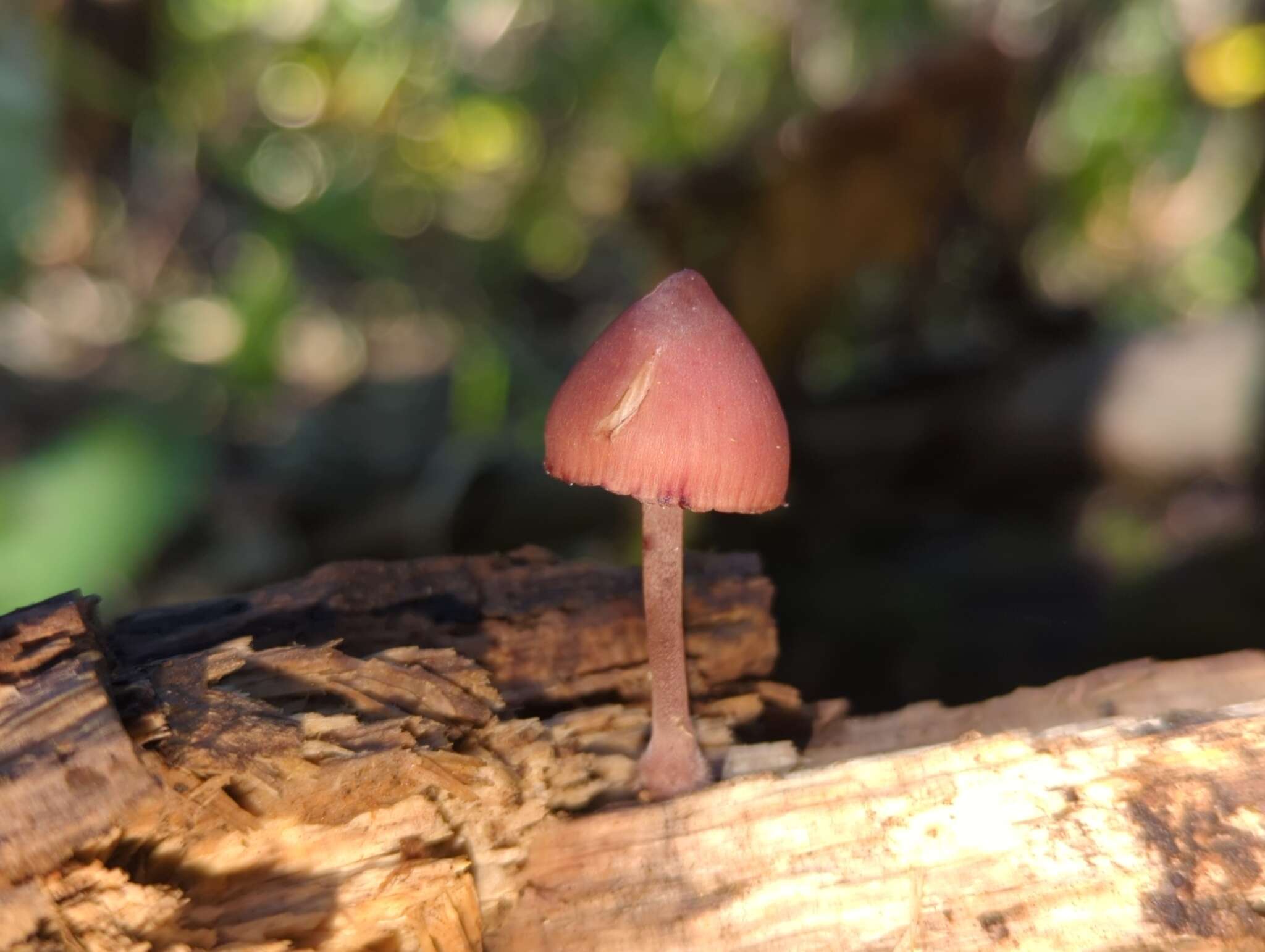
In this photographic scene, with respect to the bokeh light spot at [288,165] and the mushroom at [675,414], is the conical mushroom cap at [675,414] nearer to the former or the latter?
the mushroom at [675,414]

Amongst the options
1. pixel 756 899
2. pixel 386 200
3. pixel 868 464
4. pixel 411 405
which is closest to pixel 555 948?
pixel 756 899

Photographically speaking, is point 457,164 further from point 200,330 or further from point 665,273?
point 665,273

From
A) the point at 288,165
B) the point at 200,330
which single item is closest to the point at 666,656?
the point at 200,330

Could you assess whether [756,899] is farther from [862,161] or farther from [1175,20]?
[1175,20]

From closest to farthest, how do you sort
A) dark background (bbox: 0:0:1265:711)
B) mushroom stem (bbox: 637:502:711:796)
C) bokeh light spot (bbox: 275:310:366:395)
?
mushroom stem (bbox: 637:502:711:796) → dark background (bbox: 0:0:1265:711) → bokeh light spot (bbox: 275:310:366:395)

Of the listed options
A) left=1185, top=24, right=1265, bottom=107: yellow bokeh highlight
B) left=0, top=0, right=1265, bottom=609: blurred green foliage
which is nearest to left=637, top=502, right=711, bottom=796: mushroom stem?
left=0, top=0, right=1265, bottom=609: blurred green foliage

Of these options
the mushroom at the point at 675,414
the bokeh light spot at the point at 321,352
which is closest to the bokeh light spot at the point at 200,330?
the bokeh light spot at the point at 321,352

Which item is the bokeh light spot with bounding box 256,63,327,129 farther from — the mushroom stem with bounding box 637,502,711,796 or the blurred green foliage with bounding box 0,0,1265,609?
the mushroom stem with bounding box 637,502,711,796
